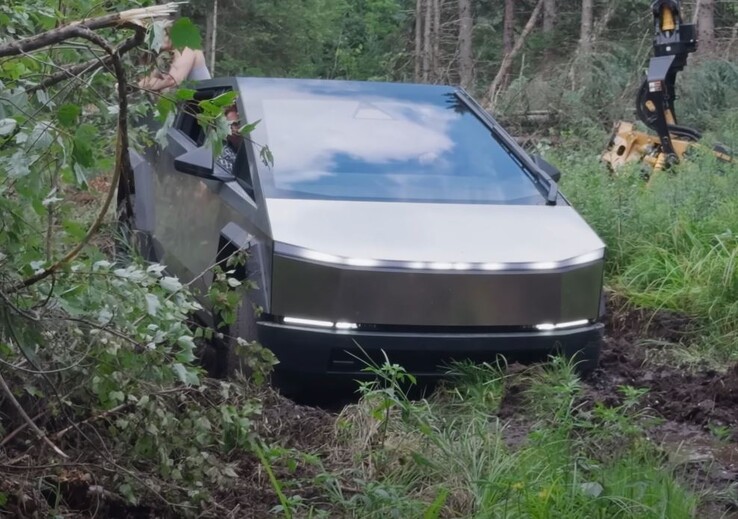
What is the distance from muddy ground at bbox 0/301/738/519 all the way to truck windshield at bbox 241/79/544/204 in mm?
1108

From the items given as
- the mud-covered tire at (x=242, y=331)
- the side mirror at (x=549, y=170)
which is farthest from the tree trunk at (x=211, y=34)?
the mud-covered tire at (x=242, y=331)

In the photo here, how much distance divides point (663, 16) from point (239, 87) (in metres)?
5.99

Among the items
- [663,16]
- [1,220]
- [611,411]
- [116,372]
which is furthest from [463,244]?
[663,16]

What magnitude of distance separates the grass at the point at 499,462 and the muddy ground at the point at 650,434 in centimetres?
12

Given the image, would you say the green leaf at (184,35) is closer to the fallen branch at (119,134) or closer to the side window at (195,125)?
the fallen branch at (119,134)

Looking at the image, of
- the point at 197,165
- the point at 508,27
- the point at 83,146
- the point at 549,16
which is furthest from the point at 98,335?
the point at 549,16

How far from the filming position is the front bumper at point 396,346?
476 cm

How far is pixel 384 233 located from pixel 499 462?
1.45 metres

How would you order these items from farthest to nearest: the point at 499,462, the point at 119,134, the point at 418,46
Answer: the point at 418,46
the point at 499,462
the point at 119,134

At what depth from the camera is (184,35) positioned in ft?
8.52

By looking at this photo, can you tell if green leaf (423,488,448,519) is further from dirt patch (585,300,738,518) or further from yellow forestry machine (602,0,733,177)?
yellow forestry machine (602,0,733,177)

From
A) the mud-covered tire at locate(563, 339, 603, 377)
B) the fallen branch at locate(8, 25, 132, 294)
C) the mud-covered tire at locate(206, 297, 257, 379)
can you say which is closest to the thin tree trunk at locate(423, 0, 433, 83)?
the mud-covered tire at locate(563, 339, 603, 377)

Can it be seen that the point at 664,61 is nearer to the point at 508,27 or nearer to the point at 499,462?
the point at 499,462

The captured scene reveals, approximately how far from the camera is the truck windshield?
18.3ft
